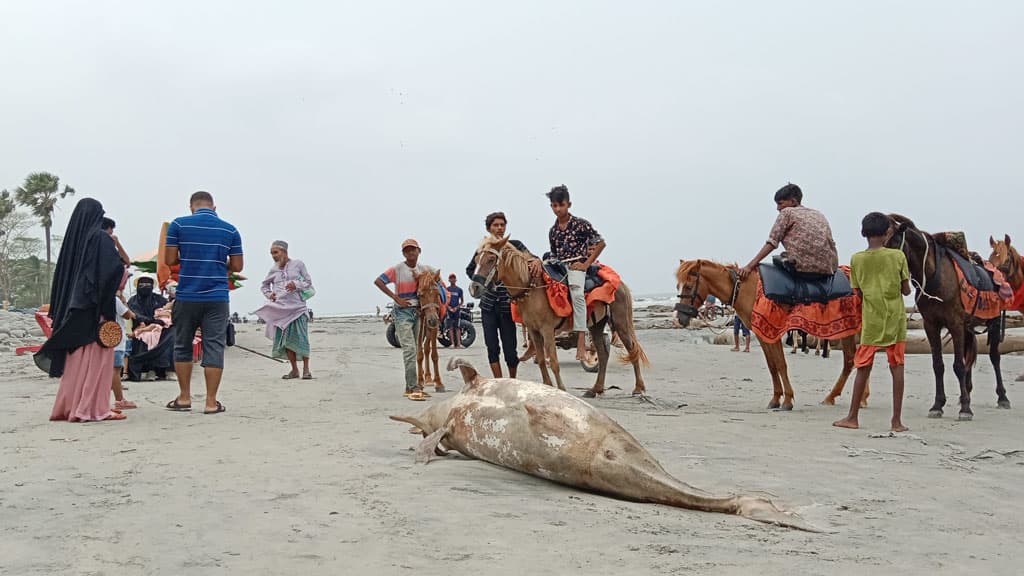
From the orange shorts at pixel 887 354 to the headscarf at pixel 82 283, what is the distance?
693 centimetres

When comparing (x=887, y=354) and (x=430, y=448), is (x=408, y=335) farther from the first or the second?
(x=887, y=354)

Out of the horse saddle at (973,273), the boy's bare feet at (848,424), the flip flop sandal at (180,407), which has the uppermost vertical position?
the horse saddle at (973,273)

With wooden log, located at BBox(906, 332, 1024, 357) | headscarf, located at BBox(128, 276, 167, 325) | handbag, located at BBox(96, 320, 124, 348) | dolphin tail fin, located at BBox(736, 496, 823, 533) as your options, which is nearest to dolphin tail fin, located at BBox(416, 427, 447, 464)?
dolphin tail fin, located at BBox(736, 496, 823, 533)

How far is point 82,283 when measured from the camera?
7570mm

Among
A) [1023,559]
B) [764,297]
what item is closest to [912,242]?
[764,297]

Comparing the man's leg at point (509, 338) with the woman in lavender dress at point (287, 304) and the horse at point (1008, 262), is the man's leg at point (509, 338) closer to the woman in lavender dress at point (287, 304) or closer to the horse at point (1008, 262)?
the woman in lavender dress at point (287, 304)

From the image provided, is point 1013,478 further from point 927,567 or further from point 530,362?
point 530,362

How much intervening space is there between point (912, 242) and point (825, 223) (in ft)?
2.99

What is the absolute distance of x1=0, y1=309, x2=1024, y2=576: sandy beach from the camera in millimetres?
3463

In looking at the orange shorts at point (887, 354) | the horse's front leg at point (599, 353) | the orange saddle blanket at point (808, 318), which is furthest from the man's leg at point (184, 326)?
the orange shorts at point (887, 354)

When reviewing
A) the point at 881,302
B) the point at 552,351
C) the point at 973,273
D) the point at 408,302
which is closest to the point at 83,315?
the point at 408,302

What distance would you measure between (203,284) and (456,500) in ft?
15.3

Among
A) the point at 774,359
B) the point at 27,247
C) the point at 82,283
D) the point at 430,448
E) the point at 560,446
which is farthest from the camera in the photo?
the point at 27,247

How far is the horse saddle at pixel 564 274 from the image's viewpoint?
32.3 feet
